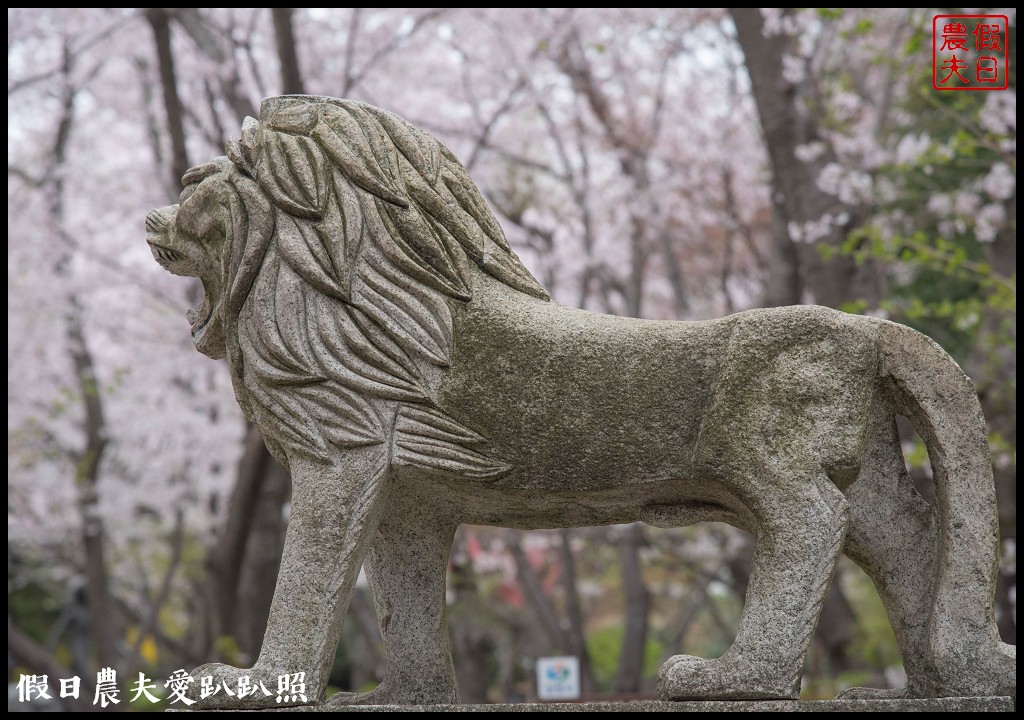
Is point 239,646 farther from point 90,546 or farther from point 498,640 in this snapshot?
point 498,640

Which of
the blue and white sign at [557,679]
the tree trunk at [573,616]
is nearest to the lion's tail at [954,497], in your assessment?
the blue and white sign at [557,679]

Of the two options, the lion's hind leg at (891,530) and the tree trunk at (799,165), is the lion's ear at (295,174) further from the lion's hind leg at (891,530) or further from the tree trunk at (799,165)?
the tree trunk at (799,165)

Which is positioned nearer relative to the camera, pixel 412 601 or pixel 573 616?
pixel 412 601

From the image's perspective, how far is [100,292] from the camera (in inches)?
520

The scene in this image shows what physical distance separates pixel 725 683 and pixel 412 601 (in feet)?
3.49

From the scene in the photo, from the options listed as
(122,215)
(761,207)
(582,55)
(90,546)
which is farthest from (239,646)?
(761,207)

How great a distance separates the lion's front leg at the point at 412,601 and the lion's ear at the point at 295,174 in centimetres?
96

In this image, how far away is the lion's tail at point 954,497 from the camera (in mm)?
3033

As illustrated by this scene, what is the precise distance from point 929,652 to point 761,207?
438 inches

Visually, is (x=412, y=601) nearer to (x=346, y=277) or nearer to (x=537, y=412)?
(x=537, y=412)

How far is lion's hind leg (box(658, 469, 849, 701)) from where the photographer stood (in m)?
2.89

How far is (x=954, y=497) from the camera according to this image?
3.17m

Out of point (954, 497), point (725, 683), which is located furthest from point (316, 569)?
point (954, 497)

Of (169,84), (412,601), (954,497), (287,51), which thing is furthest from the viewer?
(169,84)
